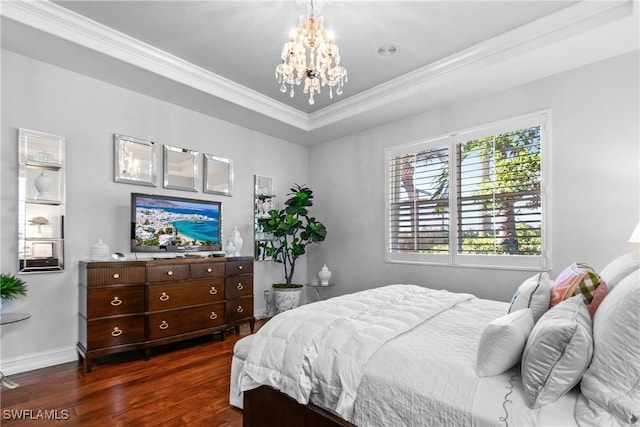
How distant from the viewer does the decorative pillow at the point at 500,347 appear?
1271mm

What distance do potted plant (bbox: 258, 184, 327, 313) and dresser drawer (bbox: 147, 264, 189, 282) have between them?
4.39 ft

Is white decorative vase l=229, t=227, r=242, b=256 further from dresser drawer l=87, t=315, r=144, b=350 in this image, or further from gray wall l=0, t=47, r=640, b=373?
dresser drawer l=87, t=315, r=144, b=350

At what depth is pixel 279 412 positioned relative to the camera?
1740mm

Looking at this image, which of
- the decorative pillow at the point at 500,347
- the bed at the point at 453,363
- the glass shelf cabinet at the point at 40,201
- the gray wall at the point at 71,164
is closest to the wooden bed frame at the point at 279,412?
the bed at the point at 453,363

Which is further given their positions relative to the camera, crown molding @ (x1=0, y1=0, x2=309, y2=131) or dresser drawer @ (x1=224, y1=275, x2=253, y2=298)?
dresser drawer @ (x1=224, y1=275, x2=253, y2=298)

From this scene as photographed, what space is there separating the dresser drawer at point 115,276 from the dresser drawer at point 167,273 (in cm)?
8

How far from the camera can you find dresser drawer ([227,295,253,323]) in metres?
3.87

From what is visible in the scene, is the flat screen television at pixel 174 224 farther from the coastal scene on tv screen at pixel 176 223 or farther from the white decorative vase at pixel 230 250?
the white decorative vase at pixel 230 250

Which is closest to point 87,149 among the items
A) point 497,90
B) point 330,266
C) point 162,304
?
point 162,304

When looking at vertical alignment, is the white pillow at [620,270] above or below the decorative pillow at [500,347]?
above

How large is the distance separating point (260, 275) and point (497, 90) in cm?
372

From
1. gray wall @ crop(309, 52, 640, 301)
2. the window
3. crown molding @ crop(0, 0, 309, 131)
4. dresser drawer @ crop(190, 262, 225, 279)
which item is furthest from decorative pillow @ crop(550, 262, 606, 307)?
crown molding @ crop(0, 0, 309, 131)

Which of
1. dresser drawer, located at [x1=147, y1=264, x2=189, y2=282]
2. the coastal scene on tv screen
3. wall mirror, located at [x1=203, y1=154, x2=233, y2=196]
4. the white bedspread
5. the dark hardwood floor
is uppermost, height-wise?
wall mirror, located at [x1=203, y1=154, x2=233, y2=196]

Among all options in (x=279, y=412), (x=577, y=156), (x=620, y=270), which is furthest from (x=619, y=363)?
(x=577, y=156)
